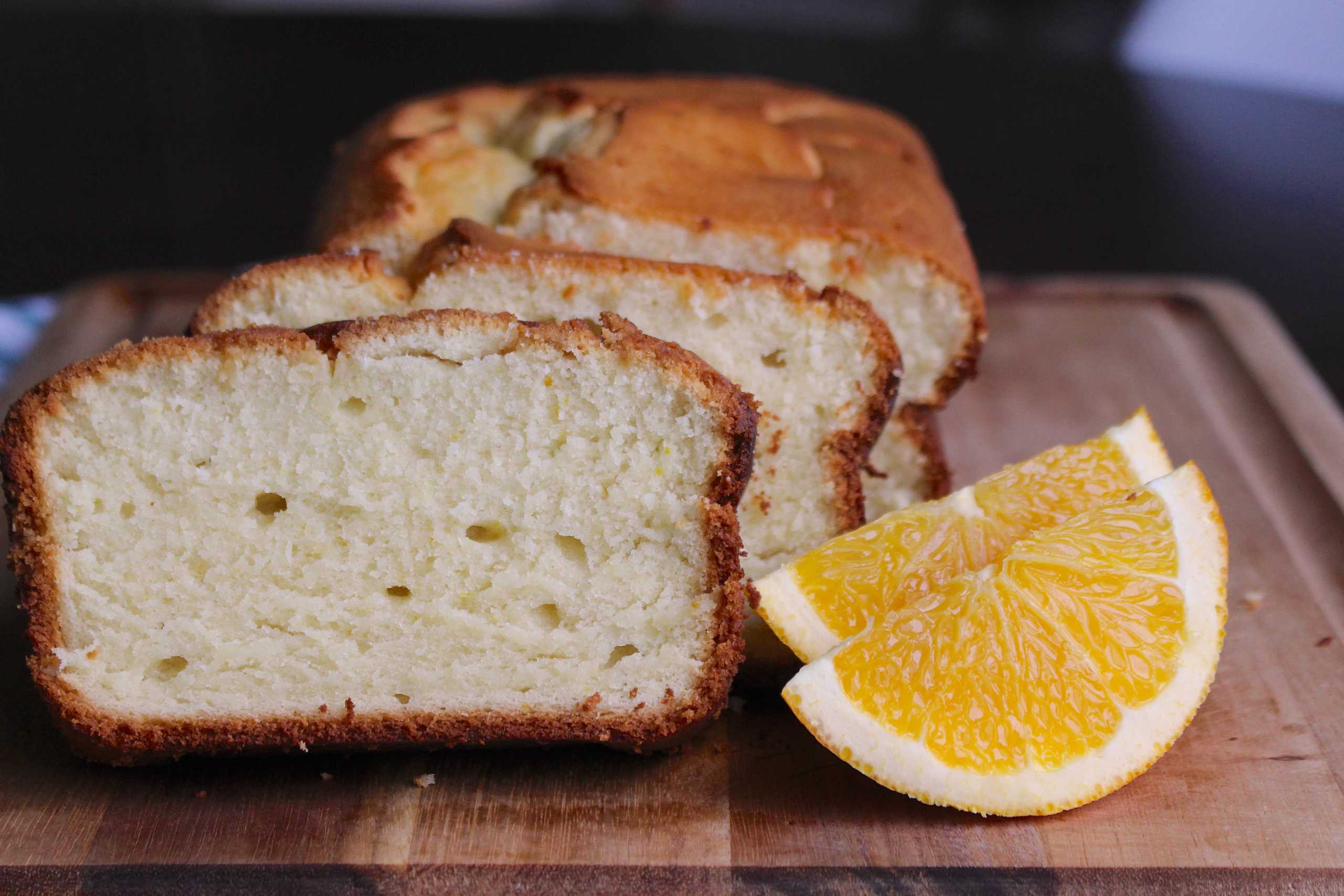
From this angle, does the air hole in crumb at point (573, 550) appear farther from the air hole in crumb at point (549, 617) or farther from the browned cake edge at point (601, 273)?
the browned cake edge at point (601, 273)

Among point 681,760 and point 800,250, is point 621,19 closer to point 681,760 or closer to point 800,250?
point 800,250

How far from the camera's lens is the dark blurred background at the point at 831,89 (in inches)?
221

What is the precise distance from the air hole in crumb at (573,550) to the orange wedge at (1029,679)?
1.49 ft

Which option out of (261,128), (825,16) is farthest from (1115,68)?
(261,128)

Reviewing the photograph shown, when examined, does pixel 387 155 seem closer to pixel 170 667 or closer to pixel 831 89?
pixel 170 667

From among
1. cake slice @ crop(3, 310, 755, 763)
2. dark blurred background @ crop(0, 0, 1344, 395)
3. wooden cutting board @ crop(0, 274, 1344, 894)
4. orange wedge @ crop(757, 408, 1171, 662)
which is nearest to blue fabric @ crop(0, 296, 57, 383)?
dark blurred background @ crop(0, 0, 1344, 395)

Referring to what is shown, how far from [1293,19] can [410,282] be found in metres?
5.33

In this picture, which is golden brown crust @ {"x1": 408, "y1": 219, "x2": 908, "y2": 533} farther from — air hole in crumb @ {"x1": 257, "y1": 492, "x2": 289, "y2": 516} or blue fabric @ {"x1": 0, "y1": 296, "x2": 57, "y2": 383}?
blue fabric @ {"x1": 0, "y1": 296, "x2": 57, "y2": 383}

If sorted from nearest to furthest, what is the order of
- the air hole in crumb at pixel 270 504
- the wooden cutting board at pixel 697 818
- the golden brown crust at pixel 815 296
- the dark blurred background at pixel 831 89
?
1. the wooden cutting board at pixel 697 818
2. the air hole in crumb at pixel 270 504
3. the golden brown crust at pixel 815 296
4. the dark blurred background at pixel 831 89

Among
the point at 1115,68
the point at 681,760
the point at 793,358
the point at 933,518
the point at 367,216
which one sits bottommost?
the point at 1115,68

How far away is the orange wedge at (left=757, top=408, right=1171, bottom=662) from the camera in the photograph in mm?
2512

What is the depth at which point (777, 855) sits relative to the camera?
2334 mm

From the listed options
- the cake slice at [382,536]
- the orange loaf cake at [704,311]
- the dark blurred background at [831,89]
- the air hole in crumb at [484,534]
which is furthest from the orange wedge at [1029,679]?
the dark blurred background at [831,89]

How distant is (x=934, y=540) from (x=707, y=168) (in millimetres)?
1082
